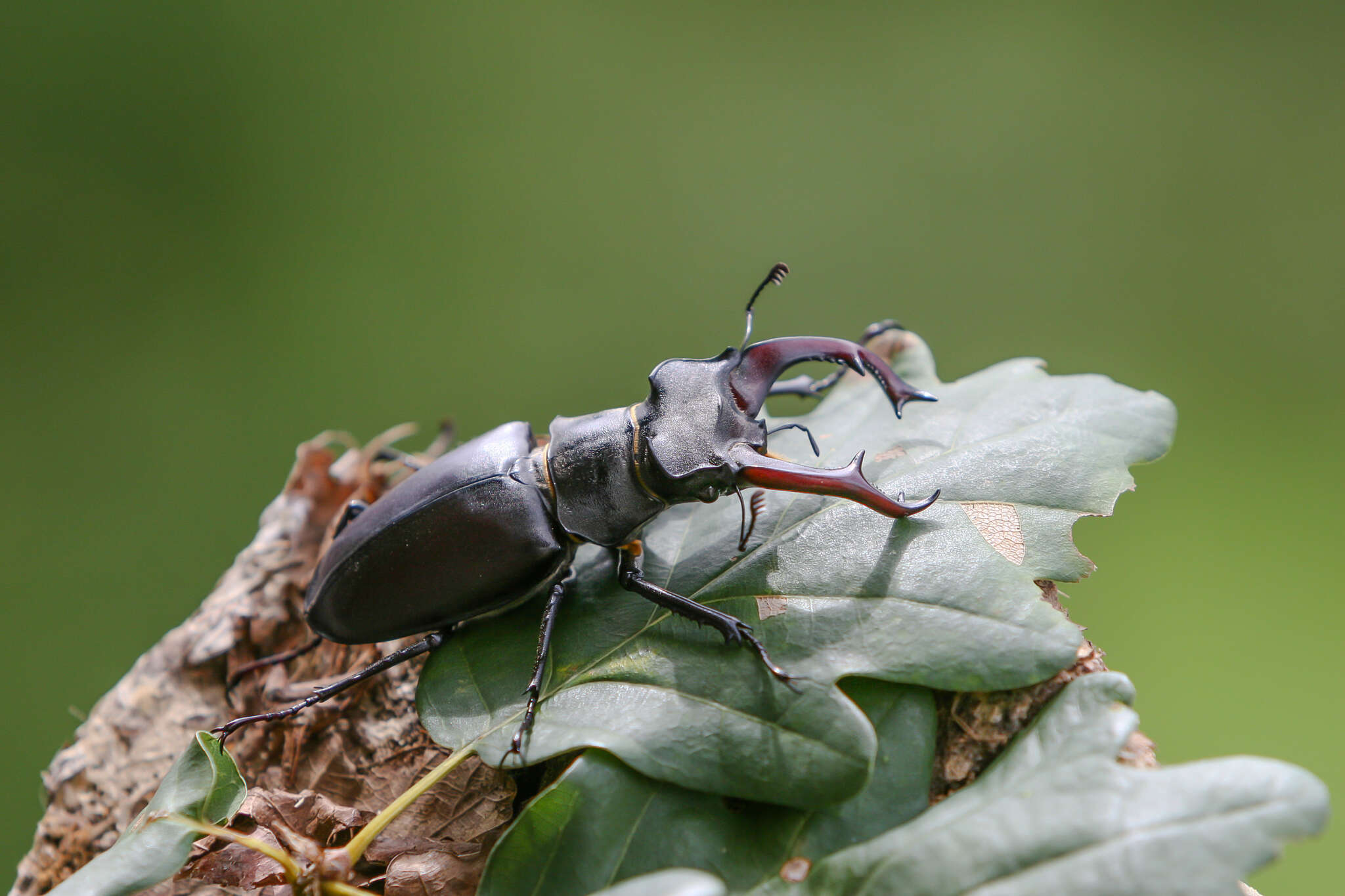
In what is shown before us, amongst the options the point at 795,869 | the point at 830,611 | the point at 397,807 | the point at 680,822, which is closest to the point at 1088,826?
the point at 795,869

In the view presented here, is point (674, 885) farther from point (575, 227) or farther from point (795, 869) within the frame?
point (575, 227)

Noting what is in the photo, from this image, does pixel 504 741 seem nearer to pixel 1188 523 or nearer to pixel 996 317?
pixel 1188 523

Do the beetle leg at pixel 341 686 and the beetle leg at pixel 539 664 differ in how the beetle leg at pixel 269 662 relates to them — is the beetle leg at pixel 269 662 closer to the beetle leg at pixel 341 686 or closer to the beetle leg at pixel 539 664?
the beetle leg at pixel 341 686

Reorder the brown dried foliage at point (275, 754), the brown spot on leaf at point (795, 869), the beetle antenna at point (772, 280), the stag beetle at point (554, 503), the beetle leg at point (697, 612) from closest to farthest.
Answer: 1. the brown spot on leaf at point (795, 869)
2. the beetle leg at point (697, 612)
3. the brown dried foliage at point (275, 754)
4. the stag beetle at point (554, 503)
5. the beetle antenna at point (772, 280)

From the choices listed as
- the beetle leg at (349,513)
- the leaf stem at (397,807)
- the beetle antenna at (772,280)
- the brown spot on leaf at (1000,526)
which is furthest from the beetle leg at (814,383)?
the beetle leg at (349,513)

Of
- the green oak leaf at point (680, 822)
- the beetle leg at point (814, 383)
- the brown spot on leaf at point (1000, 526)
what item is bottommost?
the green oak leaf at point (680, 822)

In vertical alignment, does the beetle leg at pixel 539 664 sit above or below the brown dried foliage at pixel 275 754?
above
